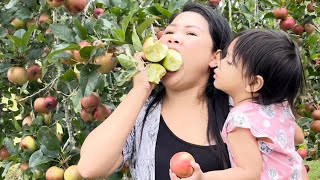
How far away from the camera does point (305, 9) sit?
2.55m

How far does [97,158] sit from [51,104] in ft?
1.72

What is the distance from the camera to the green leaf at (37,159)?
5.14ft

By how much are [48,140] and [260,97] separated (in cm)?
59

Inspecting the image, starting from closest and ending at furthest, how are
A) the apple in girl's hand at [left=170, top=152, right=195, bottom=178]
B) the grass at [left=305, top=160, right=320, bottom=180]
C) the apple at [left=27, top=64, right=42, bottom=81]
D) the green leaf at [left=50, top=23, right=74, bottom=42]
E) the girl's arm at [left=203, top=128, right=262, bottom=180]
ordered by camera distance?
1. the apple in girl's hand at [left=170, top=152, right=195, bottom=178]
2. the girl's arm at [left=203, top=128, right=262, bottom=180]
3. the green leaf at [left=50, top=23, right=74, bottom=42]
4. the apple at [left=27, top=64, right=42, bottom=81]
5. the grass at [left=305, top=160, right=320, bottom=180]

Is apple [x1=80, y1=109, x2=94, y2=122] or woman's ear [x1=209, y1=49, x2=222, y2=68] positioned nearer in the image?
woman's ear [x1=209, y1=49, x2=222, y2=68]

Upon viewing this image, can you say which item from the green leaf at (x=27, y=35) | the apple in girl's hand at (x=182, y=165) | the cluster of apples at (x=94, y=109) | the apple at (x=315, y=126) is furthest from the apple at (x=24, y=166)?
the apple at (x=315, y=126)

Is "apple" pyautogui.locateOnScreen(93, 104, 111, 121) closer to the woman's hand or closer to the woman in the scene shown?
the woman

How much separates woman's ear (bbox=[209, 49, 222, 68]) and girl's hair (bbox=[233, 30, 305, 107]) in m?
0.05

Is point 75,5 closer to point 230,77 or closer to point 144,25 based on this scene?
point 144,25

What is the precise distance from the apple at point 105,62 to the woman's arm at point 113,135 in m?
0.11

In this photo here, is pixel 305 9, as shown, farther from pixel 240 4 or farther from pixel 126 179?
pixel 126 179

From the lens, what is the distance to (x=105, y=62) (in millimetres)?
1361

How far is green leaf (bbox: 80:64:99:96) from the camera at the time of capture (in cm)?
138

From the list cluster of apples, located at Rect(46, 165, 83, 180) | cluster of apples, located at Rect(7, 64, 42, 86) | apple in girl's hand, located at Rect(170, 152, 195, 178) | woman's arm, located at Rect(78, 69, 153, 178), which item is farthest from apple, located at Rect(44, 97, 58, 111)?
apple in girl's hand, located at Rect(170, 152, 195, 178)
